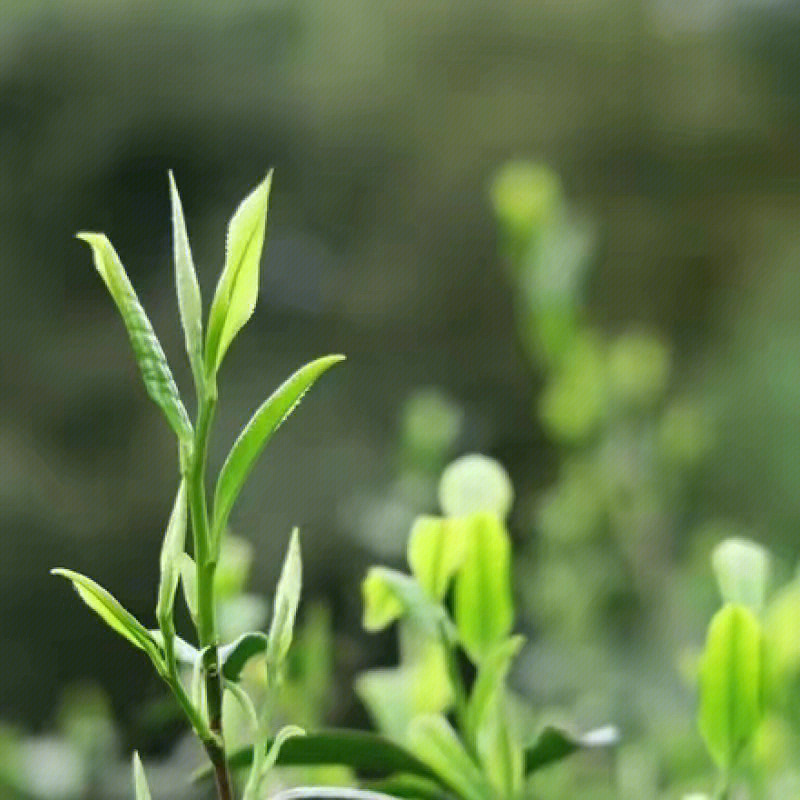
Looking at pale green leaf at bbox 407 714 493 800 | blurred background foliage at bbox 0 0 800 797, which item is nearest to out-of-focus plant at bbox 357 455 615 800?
pale green leaf at bbox 407 714 493 800

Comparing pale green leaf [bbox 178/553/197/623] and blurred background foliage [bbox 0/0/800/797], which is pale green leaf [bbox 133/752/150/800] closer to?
Answer: pale green leaf [bbox 178/553/197/623]

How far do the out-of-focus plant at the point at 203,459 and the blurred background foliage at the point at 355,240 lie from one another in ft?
3.21

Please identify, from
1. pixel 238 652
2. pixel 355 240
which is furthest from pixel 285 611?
pixel 355 240

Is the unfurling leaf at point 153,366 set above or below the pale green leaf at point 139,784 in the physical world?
above

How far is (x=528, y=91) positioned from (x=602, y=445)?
5.36 feet

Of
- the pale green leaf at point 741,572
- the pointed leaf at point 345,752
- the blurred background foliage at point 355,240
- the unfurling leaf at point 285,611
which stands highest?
the unfurling leaf at point 285,611

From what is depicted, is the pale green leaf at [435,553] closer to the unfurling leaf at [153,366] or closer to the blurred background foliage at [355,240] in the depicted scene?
the unfurling leaf at [153,366]

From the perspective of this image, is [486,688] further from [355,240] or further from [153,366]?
[355,240]

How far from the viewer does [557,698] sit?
728 mm

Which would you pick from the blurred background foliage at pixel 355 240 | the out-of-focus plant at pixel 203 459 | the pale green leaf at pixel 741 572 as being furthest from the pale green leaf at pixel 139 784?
the blurred background foliage at pixel 355 240

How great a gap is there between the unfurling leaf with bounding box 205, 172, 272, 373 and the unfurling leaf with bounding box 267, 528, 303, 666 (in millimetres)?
28

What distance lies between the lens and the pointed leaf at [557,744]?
278mm

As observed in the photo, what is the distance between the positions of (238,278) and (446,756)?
0.32 ft

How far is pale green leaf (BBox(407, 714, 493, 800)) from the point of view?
27cm
